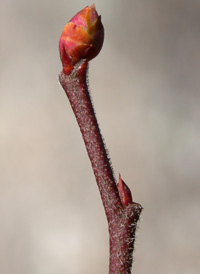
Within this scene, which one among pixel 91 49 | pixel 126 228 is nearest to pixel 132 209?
pixel 126 228

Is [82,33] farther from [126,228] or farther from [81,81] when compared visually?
[126,228]

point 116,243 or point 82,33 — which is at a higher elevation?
point 82,33

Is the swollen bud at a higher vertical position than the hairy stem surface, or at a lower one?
higher

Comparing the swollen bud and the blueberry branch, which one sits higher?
the swollen bud

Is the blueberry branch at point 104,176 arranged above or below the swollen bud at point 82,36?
below

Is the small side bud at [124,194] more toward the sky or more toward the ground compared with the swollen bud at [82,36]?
more toward the ground

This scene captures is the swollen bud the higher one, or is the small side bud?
the swollen bud

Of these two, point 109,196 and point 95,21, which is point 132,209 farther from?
point 95,21
